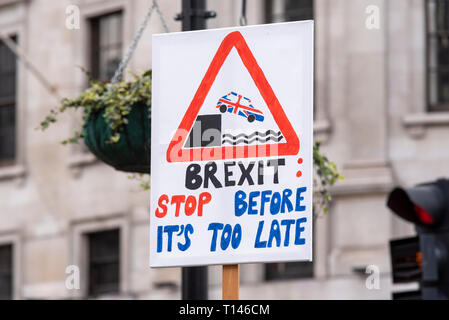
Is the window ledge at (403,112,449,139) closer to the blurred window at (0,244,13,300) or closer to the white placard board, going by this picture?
the blurred window at (0,244,13,300)

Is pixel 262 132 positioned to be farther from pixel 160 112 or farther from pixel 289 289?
pixel 289 289

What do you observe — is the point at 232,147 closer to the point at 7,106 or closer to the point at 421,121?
the point at 421,121

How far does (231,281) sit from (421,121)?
47.9ft

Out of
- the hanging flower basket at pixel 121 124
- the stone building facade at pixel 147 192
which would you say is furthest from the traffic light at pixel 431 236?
the stone building facade at pixel 147 192

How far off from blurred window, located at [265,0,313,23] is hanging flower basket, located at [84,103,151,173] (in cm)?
1264

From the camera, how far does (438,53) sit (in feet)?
66.3

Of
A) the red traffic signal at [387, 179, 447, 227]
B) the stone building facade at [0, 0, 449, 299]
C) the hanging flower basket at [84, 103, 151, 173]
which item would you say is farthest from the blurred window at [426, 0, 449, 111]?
the hanging flower basket at [84, 103, 151, 173]

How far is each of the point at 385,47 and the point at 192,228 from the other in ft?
48.8

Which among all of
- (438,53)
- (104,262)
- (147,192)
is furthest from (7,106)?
(438,53)

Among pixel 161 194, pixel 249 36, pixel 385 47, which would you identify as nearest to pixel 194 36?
pixel 249 36

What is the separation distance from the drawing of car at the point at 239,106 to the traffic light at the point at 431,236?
3.53 metres

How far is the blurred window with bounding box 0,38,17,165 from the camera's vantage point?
24797 millimetres

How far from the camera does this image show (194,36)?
6.05m

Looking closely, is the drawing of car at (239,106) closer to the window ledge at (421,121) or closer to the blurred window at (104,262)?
the window ledge at (421,121)
